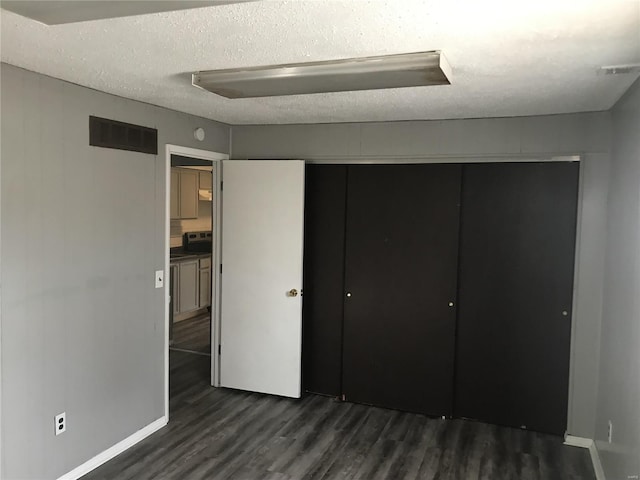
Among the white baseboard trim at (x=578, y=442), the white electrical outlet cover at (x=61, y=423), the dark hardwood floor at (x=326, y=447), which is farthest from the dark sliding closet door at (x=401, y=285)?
the white electrical outlet cover at (x=61, y=423)

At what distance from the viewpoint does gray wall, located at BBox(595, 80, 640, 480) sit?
2.59 meters

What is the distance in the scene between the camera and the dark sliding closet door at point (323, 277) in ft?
14.7

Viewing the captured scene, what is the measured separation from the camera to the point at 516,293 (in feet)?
13.0

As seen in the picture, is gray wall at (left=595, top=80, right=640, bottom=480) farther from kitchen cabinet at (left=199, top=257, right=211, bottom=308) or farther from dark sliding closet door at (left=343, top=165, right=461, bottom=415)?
kitchen cabinet at (left=199, top=257, right=211, bottom=308)

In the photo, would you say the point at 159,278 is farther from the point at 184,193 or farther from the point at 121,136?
the point at 184,193

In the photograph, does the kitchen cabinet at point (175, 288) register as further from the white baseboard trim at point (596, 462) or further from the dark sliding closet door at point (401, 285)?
the white baseboard trim at point (596, 462)

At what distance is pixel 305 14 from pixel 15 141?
1.75 metres

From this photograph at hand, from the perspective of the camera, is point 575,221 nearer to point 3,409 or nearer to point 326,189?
point 326,189

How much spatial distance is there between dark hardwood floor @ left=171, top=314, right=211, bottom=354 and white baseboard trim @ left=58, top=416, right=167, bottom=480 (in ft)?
6.13

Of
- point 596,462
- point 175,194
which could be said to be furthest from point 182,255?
point 596,462

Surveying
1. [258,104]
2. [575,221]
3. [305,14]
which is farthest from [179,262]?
[305,14]

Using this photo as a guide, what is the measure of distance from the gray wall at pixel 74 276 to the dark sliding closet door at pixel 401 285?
1569 millimetres

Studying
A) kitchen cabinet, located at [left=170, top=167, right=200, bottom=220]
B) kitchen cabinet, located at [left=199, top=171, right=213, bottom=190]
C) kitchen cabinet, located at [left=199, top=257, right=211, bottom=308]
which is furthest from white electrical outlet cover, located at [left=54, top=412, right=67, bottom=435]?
kitchen cabinet, located at [left=199, top=171, right=213, bottom=190]

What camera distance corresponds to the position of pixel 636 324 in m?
2.55
